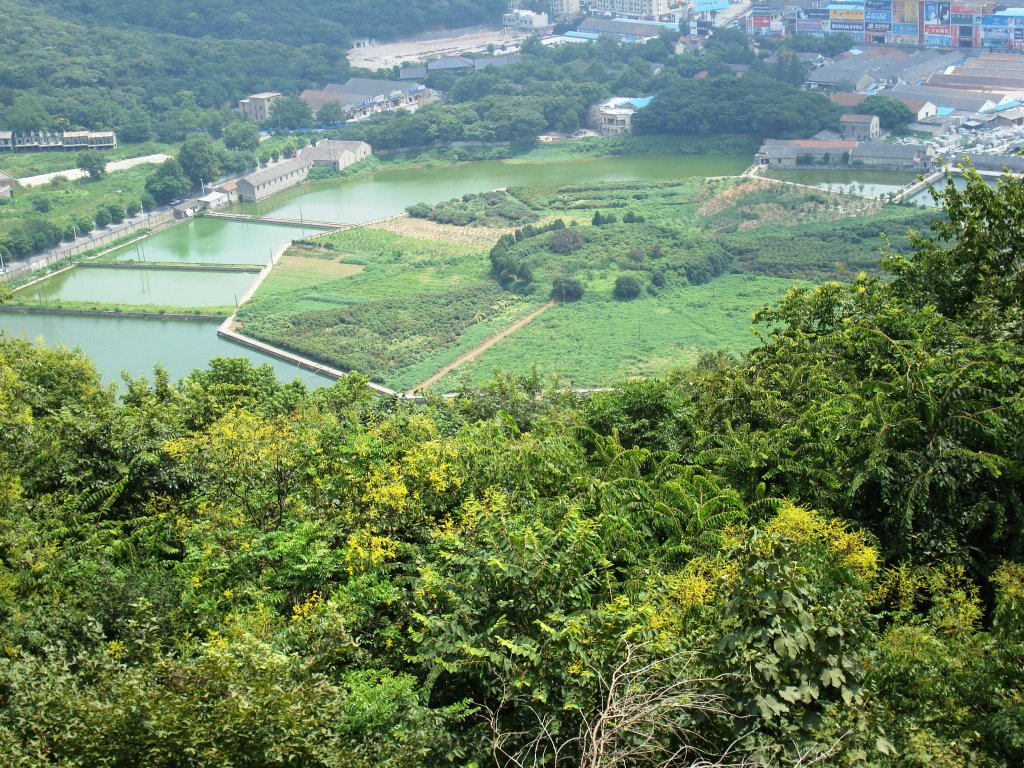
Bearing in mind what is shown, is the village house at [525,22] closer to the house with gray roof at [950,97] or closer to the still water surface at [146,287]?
the house with gray roof at [950,97]

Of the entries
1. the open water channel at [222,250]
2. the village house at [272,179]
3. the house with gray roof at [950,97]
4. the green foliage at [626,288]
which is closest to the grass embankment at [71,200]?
the open water channel at [222,250]

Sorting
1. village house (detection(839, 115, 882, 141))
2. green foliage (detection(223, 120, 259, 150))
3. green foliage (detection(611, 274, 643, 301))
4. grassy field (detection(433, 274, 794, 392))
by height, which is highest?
green foliage (detection(223, 120, 259, 150))

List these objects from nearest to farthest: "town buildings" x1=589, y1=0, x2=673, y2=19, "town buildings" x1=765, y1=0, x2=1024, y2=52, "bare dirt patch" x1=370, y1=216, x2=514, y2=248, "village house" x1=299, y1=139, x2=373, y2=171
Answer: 1. "bare dirt patch" x1=370, y1=216, x2=514, y2=248
2. "village house" x1=299, y1=139, x2=373, y2=171
3. "town buildings" x1=765, y1=0, x2=1024, y2=52
4. "town buildings" x1=589, y1=0, x2=673, y2=19

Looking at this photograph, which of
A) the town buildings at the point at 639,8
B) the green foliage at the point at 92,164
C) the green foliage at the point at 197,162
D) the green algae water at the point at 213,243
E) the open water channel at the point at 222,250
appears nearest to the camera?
the open water channel at the point at 222,250

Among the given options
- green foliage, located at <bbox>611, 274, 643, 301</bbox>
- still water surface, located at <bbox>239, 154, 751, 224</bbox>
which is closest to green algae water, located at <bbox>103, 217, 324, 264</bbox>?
still water surface, located at <bbox>239, 154, 751, 224</bbox>

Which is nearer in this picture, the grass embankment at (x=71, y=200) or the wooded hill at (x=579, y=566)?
the wooded hill at (x=579, y=566)

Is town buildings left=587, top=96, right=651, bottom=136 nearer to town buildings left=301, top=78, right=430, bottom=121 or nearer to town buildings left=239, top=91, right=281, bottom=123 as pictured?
town buildings left=301, top=78, right=430, bottom=121
